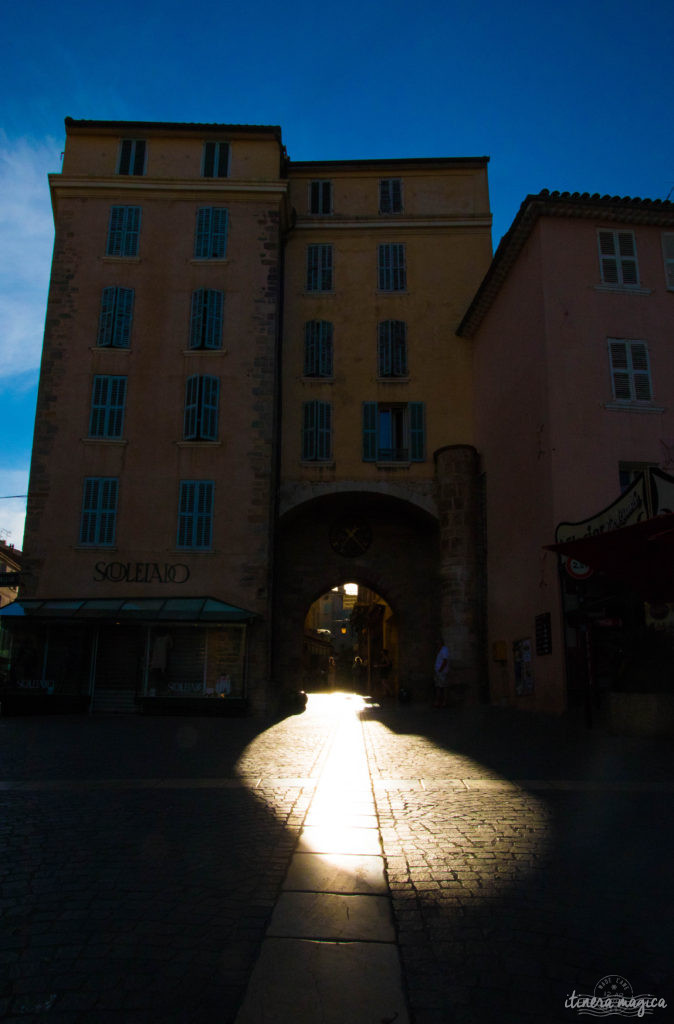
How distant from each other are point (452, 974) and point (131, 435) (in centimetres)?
1815

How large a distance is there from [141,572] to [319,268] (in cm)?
1046

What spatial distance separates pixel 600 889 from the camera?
137 inches

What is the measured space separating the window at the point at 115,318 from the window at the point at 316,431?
522 cm

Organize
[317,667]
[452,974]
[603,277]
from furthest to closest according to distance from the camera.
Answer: [317,667]
[603,277]
[452,974]

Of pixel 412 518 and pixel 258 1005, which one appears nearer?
pixel 258 1005

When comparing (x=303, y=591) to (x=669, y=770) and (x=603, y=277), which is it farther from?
(x=669, y=770)

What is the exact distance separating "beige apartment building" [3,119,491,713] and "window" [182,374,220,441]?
0.19 ft

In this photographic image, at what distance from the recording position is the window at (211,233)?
68.4 feet

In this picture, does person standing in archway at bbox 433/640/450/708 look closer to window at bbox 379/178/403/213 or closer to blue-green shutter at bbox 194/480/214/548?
blue-green shutter at bbox 194/480/214/548

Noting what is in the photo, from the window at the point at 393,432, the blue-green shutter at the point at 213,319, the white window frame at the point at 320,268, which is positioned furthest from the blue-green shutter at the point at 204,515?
the white window frame at the point at 320,268

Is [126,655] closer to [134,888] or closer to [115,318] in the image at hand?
[115,318]

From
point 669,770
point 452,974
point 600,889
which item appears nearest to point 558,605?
point 669,770

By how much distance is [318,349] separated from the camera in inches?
843

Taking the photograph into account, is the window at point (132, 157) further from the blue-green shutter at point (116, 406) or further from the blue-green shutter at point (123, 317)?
the blue-green shutter at point (116, 406)
